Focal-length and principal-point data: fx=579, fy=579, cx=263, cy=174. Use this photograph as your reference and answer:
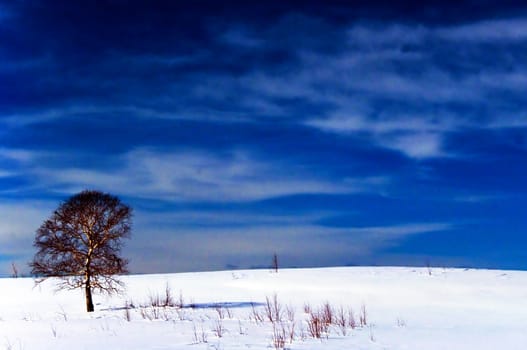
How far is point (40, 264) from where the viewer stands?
26062 millimetres

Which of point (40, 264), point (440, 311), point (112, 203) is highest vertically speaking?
point (112, 203)

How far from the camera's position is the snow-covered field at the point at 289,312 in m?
13.7

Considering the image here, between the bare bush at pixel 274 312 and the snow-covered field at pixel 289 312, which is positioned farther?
the bare bush at pixel 274 312

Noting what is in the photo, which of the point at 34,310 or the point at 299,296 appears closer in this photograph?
the point at 34,310

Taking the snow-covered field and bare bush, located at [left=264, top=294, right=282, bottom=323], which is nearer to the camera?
the snow-covered field

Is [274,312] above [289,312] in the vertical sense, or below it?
below

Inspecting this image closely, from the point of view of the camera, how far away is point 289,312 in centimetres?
1891

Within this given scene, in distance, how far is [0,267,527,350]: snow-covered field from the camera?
13664 mm

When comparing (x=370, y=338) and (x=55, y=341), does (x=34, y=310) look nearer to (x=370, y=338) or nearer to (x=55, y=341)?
(x=55, y=341)

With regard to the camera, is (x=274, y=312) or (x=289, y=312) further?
(x=274, y=312)

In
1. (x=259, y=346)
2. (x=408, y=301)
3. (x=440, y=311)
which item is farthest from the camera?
(x=408, y=301)

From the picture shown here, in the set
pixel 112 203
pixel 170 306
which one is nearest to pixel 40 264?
pixel 112 203

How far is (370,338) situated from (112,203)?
16.4 metres

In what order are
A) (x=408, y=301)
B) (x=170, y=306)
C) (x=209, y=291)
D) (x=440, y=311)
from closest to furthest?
(x=440, y=311)
(x=170, y=306)
(x=408, y=301)
(x=209, y=291)
